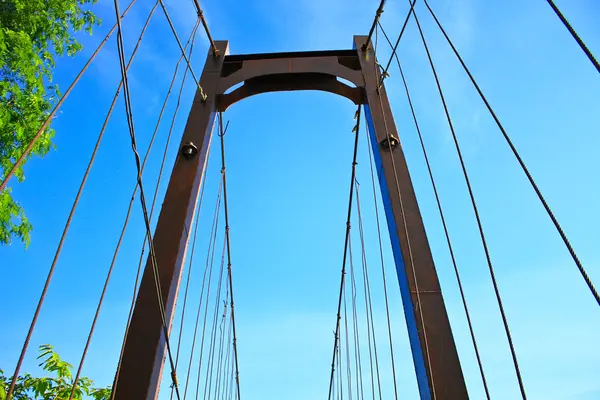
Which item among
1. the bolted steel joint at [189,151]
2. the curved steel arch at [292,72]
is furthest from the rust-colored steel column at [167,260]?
the curved steel arch at [292,72]

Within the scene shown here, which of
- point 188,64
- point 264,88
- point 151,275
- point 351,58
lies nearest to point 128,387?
point 151,275

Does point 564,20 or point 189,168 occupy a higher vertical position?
point 189,168

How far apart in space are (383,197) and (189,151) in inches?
54.6

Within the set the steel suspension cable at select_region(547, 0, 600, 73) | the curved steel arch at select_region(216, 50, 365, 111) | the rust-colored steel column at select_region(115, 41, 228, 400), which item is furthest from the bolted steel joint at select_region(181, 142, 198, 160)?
the steel suspension cable at select_region(547, 0, 600, 73)

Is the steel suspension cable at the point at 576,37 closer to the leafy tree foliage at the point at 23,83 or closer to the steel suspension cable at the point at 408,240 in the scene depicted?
the steel suspension cable at the point at 408,240

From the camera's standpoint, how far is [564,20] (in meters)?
1.06

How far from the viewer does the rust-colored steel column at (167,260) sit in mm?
2213

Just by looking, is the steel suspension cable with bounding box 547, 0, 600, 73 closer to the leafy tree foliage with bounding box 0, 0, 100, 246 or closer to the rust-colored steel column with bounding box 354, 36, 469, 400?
the rust-colored steel column with bounding box 354, 36, 469, 400

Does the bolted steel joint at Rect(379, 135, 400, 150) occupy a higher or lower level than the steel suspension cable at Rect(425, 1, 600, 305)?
higher

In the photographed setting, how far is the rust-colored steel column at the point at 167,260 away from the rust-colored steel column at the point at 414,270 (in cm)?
128

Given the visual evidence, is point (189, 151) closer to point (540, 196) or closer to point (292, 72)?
point (292, 72)

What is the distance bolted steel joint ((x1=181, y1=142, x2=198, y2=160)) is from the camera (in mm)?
3068

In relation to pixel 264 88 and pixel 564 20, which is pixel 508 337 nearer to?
pixel 564 20

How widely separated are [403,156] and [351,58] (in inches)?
48.4
